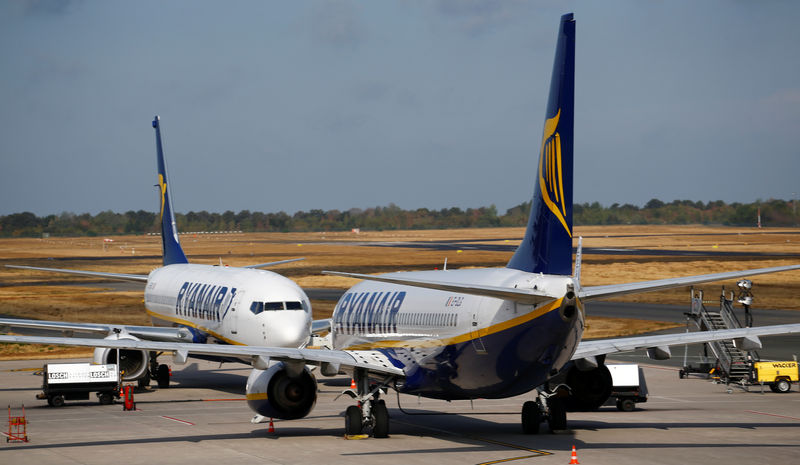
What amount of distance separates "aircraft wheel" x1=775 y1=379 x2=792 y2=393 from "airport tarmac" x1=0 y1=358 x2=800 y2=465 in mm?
1012

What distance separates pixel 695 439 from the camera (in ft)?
94.0

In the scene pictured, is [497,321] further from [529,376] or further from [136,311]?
[136,311]

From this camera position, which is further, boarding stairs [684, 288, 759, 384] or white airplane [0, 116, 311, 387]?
boarding stairs [684, 288, 759, 384]

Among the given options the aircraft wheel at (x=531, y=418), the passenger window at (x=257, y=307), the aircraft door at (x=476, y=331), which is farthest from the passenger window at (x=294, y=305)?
the aircraft door at (x=476, y=331)

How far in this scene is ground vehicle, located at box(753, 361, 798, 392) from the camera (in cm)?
4100

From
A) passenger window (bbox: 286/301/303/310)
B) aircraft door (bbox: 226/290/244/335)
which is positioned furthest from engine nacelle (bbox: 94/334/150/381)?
passenger window (bbox: 286/301/303/310)

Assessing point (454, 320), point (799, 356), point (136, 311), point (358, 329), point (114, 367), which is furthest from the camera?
point (136, 311)

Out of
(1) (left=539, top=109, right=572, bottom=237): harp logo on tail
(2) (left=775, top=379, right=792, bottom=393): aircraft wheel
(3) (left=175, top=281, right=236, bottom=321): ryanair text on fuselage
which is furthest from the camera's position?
(2) (left=775, top=379, right=792, bottom=393): aircraft wheel

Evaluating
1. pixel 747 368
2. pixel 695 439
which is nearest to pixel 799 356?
pixel 747 368

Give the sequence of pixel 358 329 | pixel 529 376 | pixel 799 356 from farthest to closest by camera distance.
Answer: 1. pixel 799 356
2. pixel 358 329
3. pixel 529 376

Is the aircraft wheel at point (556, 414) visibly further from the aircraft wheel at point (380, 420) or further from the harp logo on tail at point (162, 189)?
the harp logo on tail at point (162, 189)

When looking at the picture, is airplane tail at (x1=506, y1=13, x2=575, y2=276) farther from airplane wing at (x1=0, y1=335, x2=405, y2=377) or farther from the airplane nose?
the airplane nose

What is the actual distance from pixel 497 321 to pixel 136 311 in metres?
58.4

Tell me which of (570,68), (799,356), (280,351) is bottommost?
(799,356)
